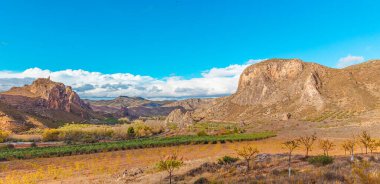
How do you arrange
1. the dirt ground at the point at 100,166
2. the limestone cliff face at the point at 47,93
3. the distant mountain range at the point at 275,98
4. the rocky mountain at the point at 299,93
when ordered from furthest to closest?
the limestone cliff face at the point at 47,93 < the rocky mountain at the point at 299,93 < the distant mountain range at the point at 275,98 < the dirt ground at the point at 100,166

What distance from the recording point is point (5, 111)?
12125cm

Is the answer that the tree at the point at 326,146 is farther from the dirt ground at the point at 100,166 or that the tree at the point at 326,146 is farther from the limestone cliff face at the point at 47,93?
the limestone cliff face at the point at 47,93

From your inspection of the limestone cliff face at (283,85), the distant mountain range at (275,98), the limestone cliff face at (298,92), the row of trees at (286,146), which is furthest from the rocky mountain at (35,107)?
the limestone cliff face at (283,85)

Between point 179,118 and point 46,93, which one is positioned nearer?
point 46,93

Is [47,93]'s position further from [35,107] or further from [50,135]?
[50,135]

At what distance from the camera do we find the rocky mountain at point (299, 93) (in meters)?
128

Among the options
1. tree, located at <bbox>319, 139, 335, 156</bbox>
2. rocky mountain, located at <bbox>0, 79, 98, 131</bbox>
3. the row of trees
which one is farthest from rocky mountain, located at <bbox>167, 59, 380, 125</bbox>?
the row of trees

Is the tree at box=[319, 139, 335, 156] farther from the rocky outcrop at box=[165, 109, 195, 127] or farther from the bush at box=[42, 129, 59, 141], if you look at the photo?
the rocky outcrop at box=[165, 109, 195, 127]

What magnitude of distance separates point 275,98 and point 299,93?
495 inches

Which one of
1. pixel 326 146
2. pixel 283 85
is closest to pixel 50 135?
pixel 326 146

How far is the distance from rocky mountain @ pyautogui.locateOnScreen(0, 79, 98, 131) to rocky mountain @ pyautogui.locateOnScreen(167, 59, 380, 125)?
7345 centimetres

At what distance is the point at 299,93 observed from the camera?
15212 cm

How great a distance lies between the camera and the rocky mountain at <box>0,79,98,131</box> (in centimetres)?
12056

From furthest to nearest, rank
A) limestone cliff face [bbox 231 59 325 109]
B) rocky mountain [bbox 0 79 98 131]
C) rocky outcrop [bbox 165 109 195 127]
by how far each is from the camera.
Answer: rocky outcrop [bbox 165 109 195 127] < limestone cliff face [bbox 231 59 325 109] < rocky mountain [bbox 0 79 98 131]
